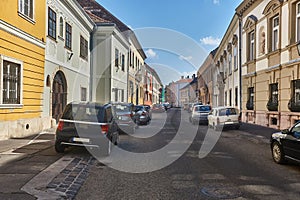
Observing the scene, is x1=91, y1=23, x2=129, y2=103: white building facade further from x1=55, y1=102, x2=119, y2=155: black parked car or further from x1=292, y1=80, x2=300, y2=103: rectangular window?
x1=55, y1=102, x2=119, y2=155: black parked car

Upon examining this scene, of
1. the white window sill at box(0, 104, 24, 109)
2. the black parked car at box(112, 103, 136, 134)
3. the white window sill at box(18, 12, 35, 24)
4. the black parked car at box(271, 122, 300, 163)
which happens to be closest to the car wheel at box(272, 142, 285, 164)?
the black parked car at box(271, 122, 300, 163)

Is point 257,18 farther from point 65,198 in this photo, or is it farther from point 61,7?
point 65,198

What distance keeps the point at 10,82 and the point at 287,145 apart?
32.7 ft

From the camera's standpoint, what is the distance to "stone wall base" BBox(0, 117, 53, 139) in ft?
35.9

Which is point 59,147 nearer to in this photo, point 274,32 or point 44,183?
point 44,183

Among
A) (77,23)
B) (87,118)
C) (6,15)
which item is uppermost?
(77,23)

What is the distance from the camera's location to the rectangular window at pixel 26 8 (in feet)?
39.9

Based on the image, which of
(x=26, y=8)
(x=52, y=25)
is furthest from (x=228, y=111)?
(x=26, y=8)

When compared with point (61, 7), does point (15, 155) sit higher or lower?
lower

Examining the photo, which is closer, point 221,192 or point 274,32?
point 221,192

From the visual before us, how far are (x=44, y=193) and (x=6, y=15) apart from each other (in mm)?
8033

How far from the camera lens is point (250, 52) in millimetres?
23844

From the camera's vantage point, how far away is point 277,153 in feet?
27.0

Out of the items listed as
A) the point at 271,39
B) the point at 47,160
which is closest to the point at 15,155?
the point at 47,160
